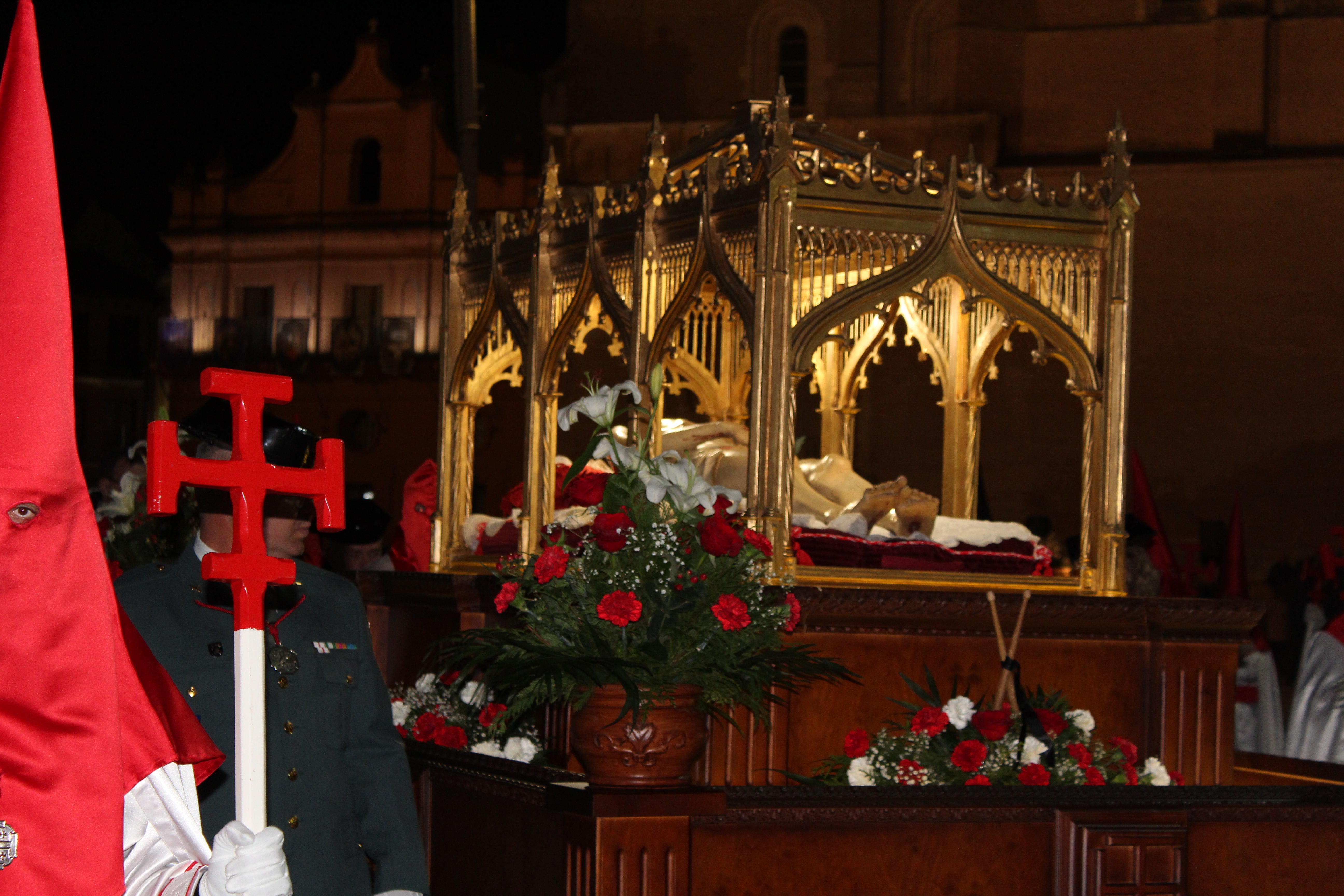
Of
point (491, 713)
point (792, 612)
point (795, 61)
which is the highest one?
point (795, 61)

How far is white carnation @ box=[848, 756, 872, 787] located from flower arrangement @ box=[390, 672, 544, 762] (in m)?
1.30

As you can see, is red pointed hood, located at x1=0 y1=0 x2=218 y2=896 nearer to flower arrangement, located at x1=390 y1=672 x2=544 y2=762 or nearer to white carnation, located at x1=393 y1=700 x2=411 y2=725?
flower arrangement, located at x1=390 y1=672 x2=544 y2=762

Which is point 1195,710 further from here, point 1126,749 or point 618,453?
point 618,453

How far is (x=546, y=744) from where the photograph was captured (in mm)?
7074

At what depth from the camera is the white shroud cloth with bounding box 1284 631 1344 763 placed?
973cm

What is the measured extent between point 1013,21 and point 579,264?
47.9 ft

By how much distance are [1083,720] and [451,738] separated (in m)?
A: 2.46

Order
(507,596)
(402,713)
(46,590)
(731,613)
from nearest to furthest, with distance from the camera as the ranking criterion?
(46,590), (731,613), (507,596), (402,713)

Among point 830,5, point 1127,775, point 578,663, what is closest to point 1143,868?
point 1127,775

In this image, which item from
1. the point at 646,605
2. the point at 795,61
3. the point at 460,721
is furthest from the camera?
the point at 795,61

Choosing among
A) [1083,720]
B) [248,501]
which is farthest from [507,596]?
[248,501]

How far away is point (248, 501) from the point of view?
9.39ft

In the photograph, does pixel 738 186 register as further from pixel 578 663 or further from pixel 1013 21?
pixel 1013 21

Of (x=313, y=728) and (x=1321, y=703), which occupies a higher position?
(x=313, y=728)
